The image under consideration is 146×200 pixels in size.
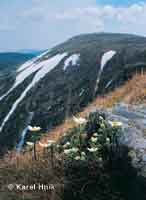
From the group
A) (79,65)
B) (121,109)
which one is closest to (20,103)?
(79,65)

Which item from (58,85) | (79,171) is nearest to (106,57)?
(58,85)

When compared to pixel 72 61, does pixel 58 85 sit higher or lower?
lower

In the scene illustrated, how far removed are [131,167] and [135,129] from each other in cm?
129

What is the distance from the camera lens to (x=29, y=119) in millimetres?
121375

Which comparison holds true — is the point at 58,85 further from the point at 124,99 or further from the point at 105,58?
the point at 124,99

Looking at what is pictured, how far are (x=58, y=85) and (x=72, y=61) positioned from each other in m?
27.4

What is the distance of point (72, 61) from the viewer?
165 metres

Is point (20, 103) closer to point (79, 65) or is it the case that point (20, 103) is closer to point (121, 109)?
point (79, 65)

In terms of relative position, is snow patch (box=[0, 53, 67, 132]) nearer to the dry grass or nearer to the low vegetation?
the dry grass

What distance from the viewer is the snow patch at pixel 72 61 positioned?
6260 inches

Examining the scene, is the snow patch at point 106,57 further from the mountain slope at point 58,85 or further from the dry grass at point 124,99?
the dry grass at point 124,99

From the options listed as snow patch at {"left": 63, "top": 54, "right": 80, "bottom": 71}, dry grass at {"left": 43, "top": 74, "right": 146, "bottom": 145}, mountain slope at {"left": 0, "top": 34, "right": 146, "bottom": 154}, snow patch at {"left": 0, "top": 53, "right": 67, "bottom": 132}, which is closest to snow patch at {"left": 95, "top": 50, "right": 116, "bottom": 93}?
mountain slope at {"left": 0, "top": 34, "right": 146, "bottom": 154}

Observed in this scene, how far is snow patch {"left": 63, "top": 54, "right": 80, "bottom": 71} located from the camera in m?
159

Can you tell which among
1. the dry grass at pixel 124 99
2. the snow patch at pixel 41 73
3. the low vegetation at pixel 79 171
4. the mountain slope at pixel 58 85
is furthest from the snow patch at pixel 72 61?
the low vegetation at pixel 79 171
